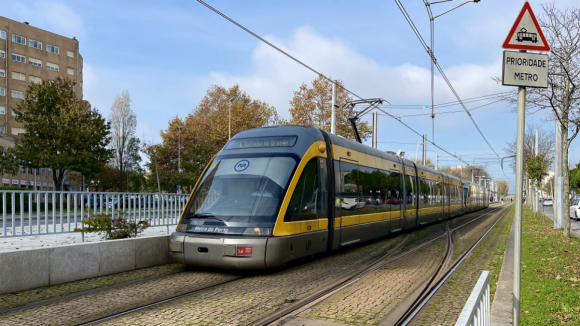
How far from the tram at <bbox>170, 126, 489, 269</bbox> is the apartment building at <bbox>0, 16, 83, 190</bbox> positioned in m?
55.7

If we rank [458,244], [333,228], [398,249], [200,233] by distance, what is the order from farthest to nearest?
[458,244]
[398,249]
[333,228]
[200,233]

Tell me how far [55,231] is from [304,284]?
5181 mm

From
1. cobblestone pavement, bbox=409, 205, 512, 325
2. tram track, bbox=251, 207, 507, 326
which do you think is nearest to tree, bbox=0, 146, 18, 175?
tram track, bbox=251, 207, 507, 326

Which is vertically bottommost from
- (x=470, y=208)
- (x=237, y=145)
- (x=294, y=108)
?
(x=470, y=208)

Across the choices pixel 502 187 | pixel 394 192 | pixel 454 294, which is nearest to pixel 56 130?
pixel 394 192

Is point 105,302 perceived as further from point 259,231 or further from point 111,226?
point 111,226

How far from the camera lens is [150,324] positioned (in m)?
5.29

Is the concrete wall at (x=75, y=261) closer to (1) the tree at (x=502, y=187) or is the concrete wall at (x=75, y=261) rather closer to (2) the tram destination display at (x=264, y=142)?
(2) the tram destination display at (x=264, y=142)

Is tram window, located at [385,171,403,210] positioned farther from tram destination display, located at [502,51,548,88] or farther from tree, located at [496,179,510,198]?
tree, located at [496,179,510,198]

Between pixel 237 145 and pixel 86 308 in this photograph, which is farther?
pixel 237 145

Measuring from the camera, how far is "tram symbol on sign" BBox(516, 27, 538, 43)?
14.1ft

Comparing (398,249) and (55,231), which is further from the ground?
(55,231)

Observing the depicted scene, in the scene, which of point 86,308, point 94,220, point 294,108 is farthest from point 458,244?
point 294,108

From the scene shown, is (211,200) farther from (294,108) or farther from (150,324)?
(294,108)
